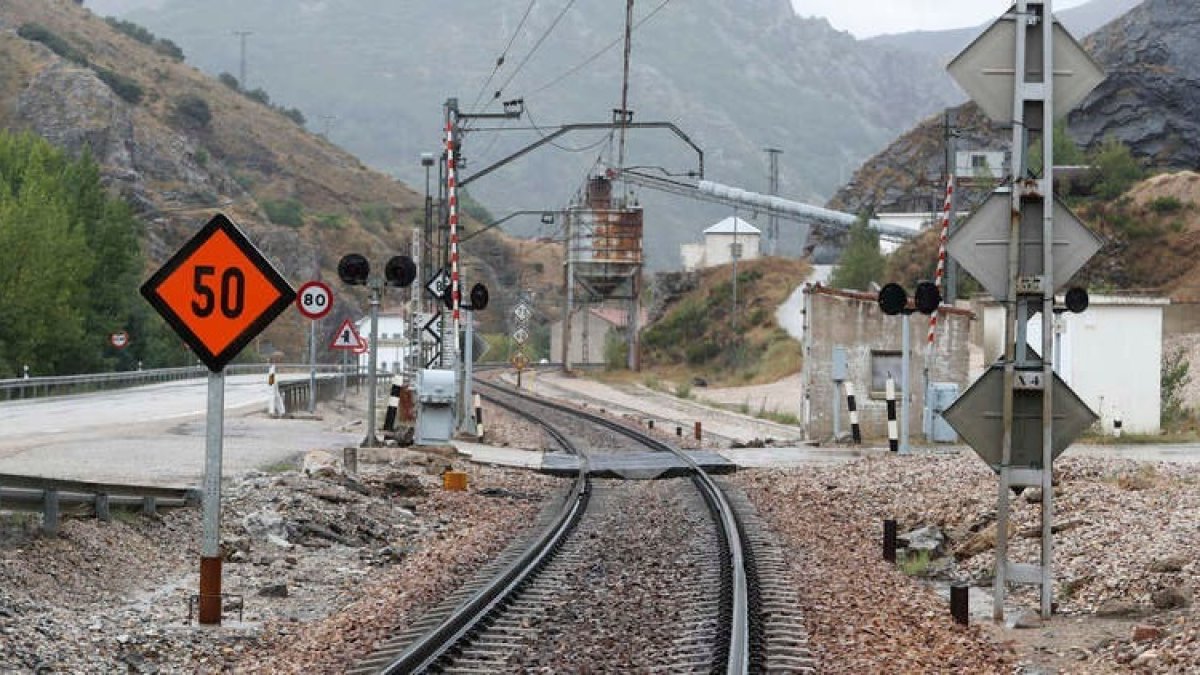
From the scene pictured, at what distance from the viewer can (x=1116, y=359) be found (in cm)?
4034

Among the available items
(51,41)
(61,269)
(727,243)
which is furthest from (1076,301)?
(51,41)

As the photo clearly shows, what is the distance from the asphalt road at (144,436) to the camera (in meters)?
23.1

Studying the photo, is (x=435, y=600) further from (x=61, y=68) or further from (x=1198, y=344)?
(x=61, y=68)

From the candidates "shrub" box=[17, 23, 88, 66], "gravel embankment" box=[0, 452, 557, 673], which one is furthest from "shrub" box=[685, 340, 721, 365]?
"gravel embankment" box=[0, 452, 557, 673]

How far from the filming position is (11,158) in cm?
8062

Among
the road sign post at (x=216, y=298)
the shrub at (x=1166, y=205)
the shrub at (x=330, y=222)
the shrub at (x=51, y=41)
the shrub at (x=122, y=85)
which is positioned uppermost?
the shrub at (x=51, y=41)

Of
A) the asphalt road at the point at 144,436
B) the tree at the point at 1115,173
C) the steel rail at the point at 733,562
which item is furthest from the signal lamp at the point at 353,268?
the tree at the point at 1115,173

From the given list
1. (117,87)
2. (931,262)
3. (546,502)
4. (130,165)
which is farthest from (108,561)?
(117,87)

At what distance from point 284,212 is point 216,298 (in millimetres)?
148502

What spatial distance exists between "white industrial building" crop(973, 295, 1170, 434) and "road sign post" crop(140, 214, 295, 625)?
3067 cm

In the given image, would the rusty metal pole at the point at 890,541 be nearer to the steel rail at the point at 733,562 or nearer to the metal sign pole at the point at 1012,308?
the steel rail at the point at 733,562

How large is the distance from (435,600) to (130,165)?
123 meters

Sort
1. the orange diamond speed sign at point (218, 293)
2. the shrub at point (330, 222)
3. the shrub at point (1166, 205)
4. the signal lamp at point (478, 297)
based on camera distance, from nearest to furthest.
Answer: the orange diamond speed sign at point (218, 293) → the signal lamp at point (478, 297) → the shrub at point (1166, 205) → the shrub at point (330, 222)

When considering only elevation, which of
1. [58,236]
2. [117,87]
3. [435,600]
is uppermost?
[117,87]
